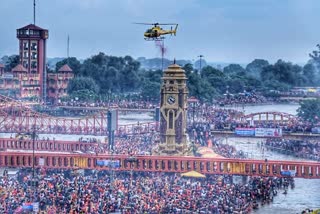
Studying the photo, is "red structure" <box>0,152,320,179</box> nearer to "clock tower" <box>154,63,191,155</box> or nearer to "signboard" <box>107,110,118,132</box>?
"clock tower" <box>154,63,191,155</box>

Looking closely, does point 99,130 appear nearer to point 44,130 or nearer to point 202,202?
point 44,130

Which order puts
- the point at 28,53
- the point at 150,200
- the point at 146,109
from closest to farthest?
the point at 150,200, the point at 146,109, the point at 28,53

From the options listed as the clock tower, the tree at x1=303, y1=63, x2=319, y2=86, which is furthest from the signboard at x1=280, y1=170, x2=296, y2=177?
the tree at x1=303, y1=63, x2=319, y2=86

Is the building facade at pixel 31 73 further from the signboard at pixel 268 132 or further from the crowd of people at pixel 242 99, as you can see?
the signboard at pixel 268 132

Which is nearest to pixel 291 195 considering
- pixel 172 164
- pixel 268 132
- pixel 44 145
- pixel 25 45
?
pixel 172 164

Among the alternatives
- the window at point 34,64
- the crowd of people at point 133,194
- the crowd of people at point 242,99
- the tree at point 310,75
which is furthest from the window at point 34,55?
the tree at point 310,75

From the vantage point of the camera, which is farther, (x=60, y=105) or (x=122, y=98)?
(x=122, y=98)

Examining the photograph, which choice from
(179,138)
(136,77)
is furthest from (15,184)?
(136,77)
